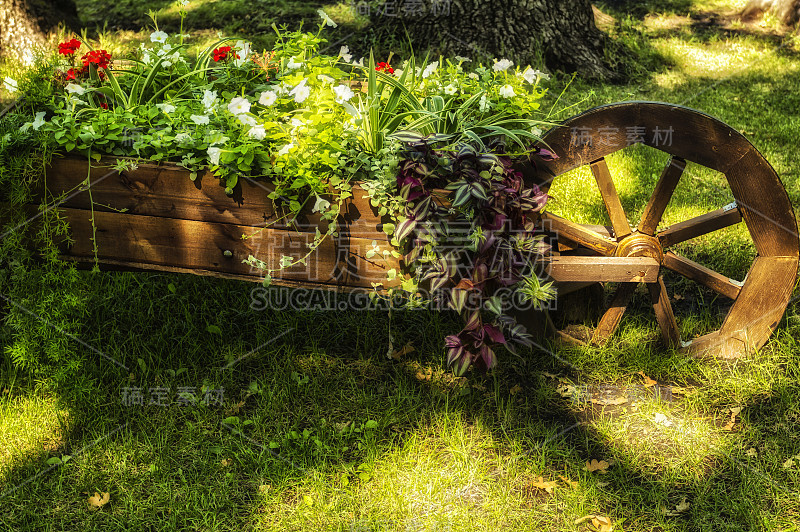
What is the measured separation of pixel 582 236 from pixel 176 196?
1636mm

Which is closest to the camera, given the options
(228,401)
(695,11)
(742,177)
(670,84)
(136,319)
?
(742,177)

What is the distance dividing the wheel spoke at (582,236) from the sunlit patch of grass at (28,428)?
2172mm

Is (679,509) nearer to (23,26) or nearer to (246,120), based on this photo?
(246,120)

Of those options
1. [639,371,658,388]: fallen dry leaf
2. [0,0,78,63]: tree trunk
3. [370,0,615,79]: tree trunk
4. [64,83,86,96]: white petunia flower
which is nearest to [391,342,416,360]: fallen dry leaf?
[639,371,658,388]: fallen dry leaf

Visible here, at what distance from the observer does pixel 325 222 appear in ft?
7.79

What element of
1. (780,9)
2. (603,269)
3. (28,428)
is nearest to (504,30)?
(603,269)

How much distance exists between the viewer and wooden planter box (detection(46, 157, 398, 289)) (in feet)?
7.75

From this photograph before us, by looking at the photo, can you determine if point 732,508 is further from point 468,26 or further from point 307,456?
point 468,26

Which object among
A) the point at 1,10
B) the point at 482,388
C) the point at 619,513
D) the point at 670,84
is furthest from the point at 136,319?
the point at 670,84

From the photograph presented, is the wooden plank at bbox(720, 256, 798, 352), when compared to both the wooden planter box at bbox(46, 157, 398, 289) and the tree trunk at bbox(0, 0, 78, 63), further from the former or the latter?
the tree trunk at bbox(0, 0, 78, 63)

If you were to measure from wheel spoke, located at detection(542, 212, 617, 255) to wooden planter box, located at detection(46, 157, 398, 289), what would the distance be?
774 millimetres

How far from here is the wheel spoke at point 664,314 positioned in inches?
111

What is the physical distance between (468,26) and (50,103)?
3477mm

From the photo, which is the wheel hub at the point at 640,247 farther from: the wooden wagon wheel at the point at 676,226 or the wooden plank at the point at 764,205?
the wooden plank at the point at 764,205
